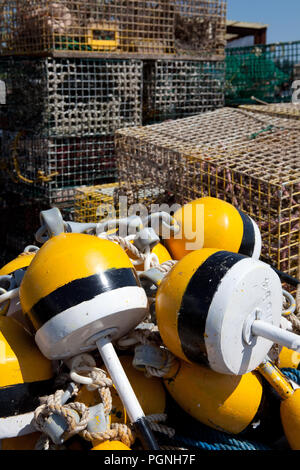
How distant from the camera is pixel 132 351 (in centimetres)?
172

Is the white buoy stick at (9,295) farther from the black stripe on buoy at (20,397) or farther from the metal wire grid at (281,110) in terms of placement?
the metal wire grid at (281,110)

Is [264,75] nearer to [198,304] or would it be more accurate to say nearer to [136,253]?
[136,253]

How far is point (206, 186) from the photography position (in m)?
2.82

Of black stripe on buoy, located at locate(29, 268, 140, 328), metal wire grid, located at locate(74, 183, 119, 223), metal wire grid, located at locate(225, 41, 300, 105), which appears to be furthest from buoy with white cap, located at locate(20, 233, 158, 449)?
metal wire grid, located at locate(225, 41, 300, 105)

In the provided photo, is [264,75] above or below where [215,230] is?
above

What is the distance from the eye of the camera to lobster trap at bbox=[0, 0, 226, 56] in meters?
3.72

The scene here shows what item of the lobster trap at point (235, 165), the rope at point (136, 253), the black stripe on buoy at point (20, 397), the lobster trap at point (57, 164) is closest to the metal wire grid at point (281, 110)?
the lobster trap at point (235, 165)

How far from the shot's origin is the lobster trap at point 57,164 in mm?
3770

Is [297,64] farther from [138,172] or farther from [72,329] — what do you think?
[72,329]

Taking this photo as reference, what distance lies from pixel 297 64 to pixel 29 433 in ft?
17.7

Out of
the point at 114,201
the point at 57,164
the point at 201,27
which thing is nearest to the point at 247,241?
the point at 114,201

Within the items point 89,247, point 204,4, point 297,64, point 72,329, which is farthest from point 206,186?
point 297,64

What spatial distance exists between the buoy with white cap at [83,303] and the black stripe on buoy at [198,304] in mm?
177

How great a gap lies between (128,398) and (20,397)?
350mm
